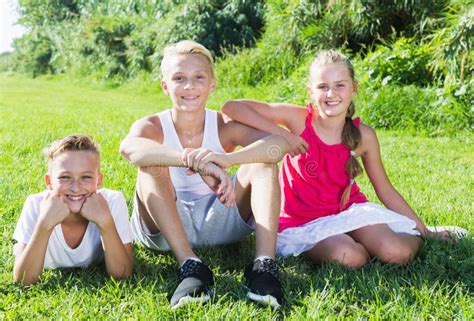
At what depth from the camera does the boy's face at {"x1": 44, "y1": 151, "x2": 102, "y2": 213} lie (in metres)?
2.37

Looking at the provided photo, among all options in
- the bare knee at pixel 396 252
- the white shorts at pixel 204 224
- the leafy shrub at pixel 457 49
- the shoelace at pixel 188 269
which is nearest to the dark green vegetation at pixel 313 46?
the leafy shrub at pixel 457 49

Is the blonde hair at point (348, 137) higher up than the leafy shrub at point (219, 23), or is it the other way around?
the leafy shrub at point (219, 23)

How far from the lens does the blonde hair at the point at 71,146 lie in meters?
2.44

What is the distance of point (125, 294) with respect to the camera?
2295 millimetres

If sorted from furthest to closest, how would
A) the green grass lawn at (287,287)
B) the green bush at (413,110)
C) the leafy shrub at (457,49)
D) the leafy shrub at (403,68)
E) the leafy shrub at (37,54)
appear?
the leafy shrub at (37,54) → the leafy shrub at (403,68) → the green bush at (413,110) → the leafy shrub at (457,49) → the green grass lawn at (287,287)

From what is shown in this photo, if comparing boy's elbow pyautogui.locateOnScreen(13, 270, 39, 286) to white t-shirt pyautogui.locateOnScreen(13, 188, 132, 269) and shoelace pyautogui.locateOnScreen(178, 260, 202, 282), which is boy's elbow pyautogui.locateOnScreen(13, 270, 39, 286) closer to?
white t-shirt pyautogui.locateOnScreen(13, 188, 132, 269)

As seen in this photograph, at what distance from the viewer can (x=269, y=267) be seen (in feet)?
7.71

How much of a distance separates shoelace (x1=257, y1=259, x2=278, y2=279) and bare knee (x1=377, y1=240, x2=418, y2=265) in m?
0.60

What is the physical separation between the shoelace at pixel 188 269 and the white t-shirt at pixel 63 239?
0.33 meters

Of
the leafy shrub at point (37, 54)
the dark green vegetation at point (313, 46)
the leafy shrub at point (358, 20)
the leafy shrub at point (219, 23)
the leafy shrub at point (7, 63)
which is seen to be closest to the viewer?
the dark green vegetation at point (313, 46)

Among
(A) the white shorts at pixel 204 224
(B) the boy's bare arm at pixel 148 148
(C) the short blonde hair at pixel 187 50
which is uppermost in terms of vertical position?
(C) the short blonde hair at pixel 187 50

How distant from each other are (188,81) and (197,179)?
49 centimetres

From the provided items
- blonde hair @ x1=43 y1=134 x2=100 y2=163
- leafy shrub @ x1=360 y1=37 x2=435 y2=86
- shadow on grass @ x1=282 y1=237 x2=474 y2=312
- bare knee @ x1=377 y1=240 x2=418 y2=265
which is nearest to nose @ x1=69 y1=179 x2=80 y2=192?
blonde hair @ x1=43 y1=134 x2=100 y2=163

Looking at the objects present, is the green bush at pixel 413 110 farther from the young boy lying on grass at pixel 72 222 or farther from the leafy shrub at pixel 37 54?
the leafy shrub at pixel 37 54
